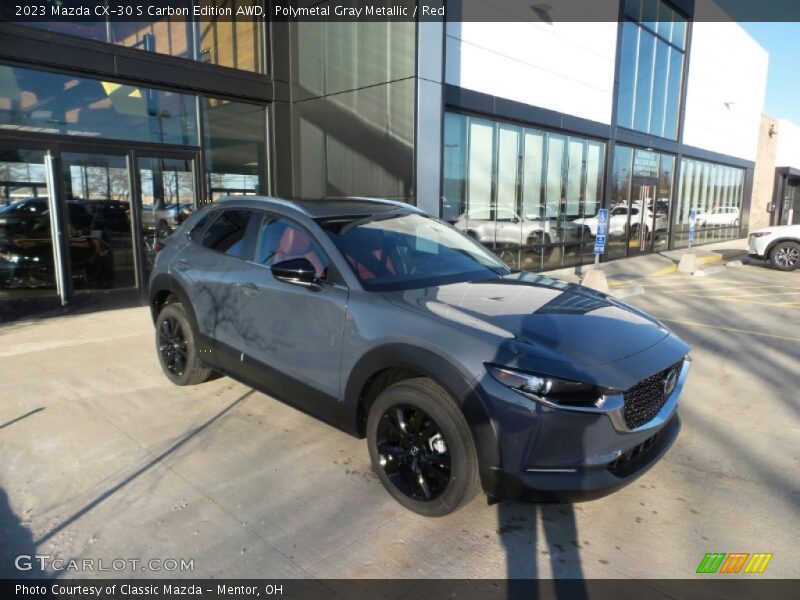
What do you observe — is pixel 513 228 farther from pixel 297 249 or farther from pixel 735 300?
pixel 297 249

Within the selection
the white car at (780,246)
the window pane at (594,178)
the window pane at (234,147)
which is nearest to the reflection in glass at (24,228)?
the window pane at (234,147)

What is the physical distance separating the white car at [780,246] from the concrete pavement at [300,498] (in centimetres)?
1065

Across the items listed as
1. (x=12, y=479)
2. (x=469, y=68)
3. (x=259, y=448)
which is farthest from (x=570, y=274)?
(x=12, y=479)

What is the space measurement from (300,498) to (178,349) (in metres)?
2.31

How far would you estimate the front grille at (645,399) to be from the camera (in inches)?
109

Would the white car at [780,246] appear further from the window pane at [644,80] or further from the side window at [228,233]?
the side window at [228,233]

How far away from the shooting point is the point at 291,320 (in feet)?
12.1

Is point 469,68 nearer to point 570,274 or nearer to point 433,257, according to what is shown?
point 570,274

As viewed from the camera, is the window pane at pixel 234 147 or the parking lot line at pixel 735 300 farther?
the parking lot line at pixel 735 300

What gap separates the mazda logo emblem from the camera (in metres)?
3.09

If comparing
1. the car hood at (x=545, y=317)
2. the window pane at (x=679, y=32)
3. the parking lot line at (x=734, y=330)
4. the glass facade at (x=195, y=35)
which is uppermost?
the window pane at (x=679, y=32)

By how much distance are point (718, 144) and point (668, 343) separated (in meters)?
21.7

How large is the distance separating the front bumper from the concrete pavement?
41 centimetres

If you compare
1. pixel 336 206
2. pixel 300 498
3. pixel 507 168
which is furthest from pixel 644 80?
pixel 300 498
